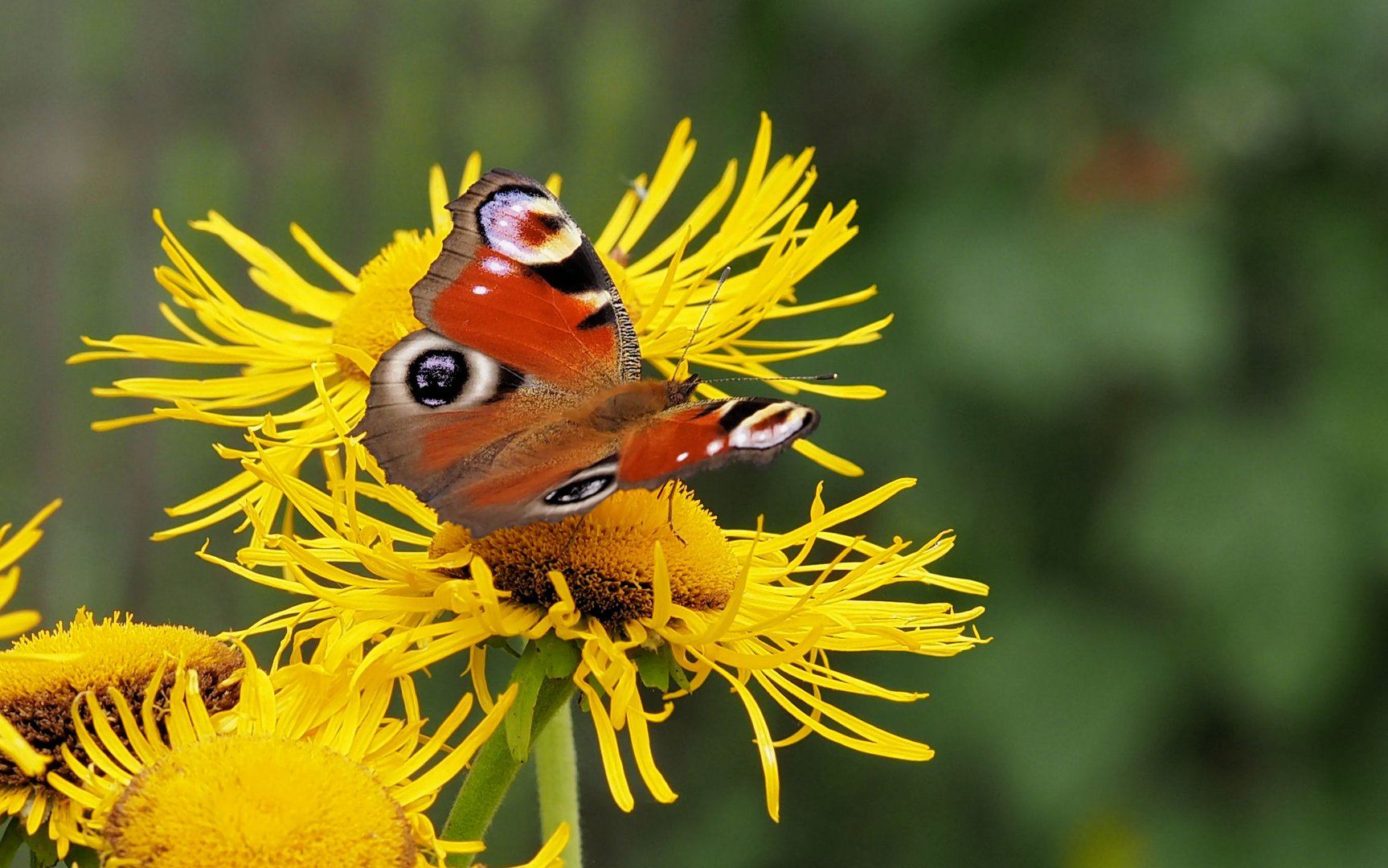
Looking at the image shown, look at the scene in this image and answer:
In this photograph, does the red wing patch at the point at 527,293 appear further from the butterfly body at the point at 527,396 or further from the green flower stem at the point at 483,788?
the green flower stem at the point at 483,788

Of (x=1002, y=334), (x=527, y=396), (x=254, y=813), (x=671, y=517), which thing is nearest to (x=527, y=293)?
(x=527, y=396)

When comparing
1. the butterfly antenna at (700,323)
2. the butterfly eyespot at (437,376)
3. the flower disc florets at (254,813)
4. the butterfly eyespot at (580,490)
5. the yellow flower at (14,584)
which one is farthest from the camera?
the butterfly antenna at (700,323)

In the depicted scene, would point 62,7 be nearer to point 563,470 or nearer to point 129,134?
point 129,134

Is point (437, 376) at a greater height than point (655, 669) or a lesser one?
greater

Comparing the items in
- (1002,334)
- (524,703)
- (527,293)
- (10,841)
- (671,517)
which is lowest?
(10,841)

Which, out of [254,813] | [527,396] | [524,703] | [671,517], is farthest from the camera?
[527,396]

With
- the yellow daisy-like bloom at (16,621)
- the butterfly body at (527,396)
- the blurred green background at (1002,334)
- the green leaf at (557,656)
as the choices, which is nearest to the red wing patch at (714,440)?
the butterfly body at (527,396)

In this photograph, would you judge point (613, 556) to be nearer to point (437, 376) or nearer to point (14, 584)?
point (437, 376)
